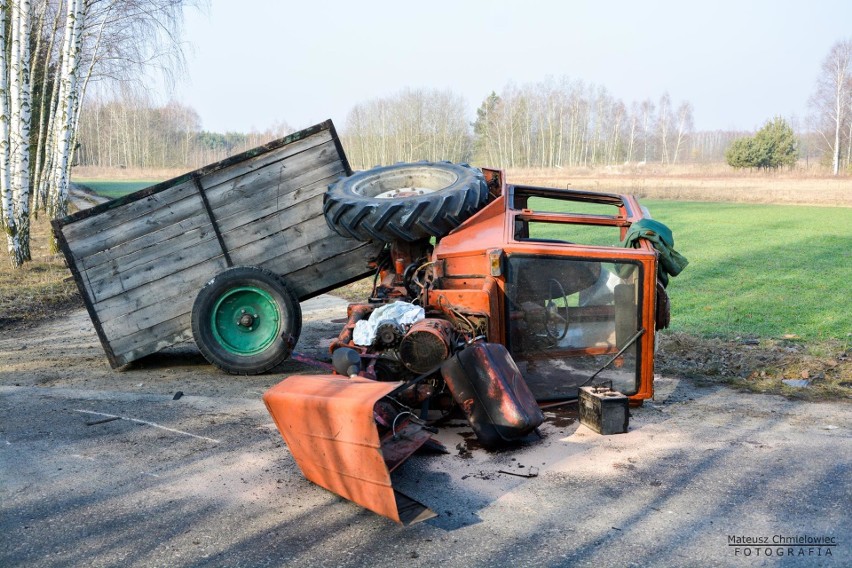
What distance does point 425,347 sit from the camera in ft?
18.0

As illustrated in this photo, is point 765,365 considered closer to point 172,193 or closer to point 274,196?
point 274,196

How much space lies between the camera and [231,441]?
546 cm

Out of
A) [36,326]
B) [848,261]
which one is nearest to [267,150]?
[36,326]

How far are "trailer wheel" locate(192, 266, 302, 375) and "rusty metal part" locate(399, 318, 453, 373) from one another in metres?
2.18

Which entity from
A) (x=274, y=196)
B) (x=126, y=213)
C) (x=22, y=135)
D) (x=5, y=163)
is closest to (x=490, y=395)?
(x=274, y=196)

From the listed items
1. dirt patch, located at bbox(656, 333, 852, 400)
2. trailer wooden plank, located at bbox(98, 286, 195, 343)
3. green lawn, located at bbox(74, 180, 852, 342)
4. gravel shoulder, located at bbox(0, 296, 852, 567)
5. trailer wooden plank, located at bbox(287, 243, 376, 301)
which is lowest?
green lawn, located at bbox(74, 180, 852, 342)

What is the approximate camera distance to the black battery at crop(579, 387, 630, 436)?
541cm

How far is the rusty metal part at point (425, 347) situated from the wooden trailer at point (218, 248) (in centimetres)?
219

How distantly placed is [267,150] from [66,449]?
351 centimetres

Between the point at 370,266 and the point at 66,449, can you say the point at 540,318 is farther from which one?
the point at 66,449

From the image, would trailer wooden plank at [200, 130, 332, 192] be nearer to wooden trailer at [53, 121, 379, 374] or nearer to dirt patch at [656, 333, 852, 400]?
wooden trailer at [53, 121, 379, 374]

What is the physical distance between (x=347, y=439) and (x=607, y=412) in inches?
85.0

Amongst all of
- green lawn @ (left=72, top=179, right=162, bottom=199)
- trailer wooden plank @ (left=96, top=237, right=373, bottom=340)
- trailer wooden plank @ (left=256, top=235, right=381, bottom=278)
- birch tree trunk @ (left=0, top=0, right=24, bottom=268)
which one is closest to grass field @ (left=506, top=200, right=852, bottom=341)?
trailer wooden plank @ (left=256, top=235, right=381, bottom=278)

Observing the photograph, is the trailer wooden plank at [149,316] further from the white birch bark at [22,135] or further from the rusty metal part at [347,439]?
the white birch bark at [22,135]
